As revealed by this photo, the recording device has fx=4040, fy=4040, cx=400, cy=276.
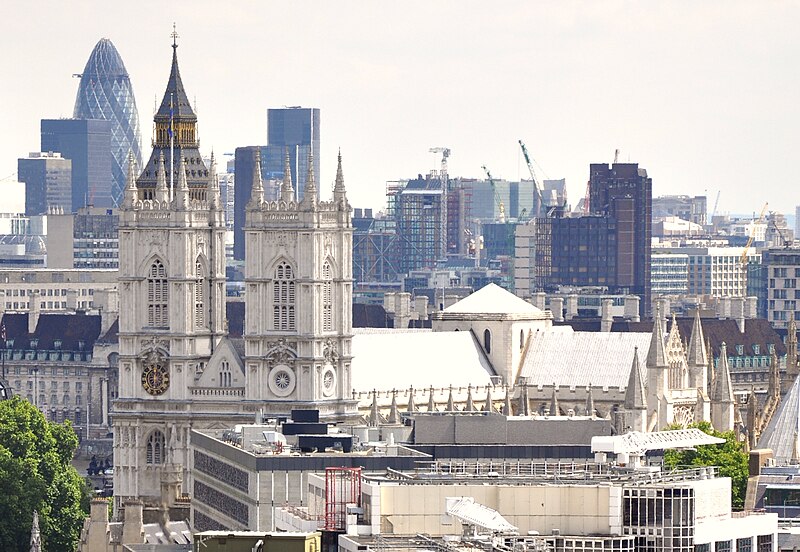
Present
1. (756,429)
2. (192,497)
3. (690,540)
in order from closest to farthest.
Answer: (690,540) → (192,497) → (756,429)

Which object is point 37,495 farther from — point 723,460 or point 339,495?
point 339,495

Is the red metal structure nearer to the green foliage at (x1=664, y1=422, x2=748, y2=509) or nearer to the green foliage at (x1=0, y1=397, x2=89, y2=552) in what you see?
the green foliage at (x1=664, y1=422, x2=748, y2=509)

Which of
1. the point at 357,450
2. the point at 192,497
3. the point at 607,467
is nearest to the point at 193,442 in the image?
the point at 192,497

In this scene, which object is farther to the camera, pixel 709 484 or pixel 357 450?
pixel 357 450

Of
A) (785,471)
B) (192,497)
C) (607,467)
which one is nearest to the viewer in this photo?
(607,467)

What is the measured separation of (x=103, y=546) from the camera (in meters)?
150

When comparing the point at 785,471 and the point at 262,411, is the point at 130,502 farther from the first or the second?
the point at 262,411

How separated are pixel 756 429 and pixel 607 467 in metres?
80.5

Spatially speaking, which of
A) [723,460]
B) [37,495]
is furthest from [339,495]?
[37,495]

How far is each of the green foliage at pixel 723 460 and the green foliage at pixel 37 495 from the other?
28.9 m

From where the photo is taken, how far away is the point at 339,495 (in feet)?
347

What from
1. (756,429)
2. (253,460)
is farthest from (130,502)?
(756,429)

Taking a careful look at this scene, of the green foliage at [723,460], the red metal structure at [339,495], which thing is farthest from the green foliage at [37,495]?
the red metal structure at [339,495]

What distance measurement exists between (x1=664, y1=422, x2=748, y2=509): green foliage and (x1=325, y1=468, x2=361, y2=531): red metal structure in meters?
46.8
